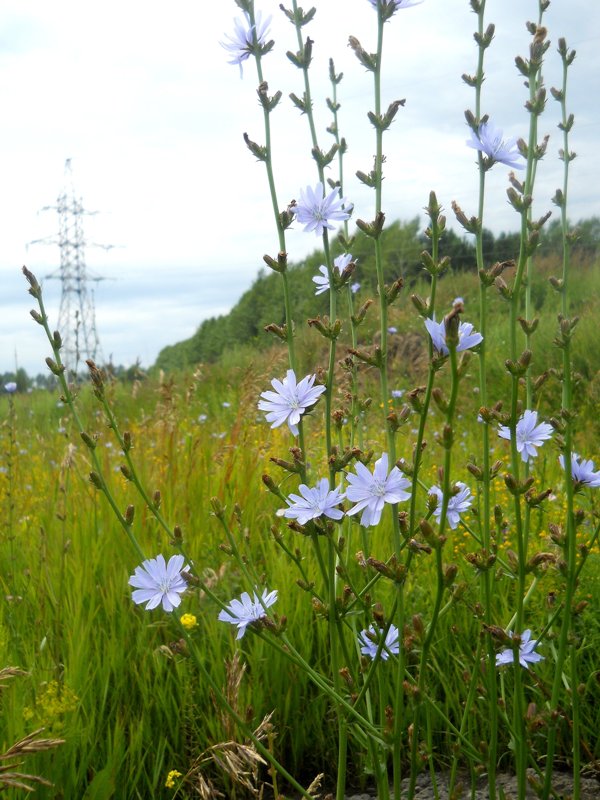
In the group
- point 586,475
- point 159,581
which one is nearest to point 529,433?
point 586,475

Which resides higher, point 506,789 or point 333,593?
point 333,593

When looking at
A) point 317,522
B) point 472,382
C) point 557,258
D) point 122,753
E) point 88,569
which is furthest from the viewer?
point 557,258

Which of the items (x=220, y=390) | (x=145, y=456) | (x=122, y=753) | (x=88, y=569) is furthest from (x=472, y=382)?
(x=122, y=753)

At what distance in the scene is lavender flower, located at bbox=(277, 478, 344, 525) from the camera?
1.36 m

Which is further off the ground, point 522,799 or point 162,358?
point 162,358

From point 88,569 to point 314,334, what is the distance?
9505mm

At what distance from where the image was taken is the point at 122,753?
2.12 m

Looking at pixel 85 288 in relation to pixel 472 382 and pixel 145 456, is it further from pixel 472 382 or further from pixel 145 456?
pixel 145 456

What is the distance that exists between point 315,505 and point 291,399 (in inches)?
8.3

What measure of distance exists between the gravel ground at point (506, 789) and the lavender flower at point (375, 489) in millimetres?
1149

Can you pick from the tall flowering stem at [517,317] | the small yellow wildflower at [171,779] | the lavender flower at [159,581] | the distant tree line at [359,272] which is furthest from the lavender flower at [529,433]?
the distant tree line at [359,272]

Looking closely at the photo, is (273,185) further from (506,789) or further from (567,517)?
(506,789)

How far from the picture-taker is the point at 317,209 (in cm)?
154

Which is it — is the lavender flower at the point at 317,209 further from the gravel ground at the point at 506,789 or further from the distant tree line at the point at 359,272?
the distant tree line at the point at 359,272
